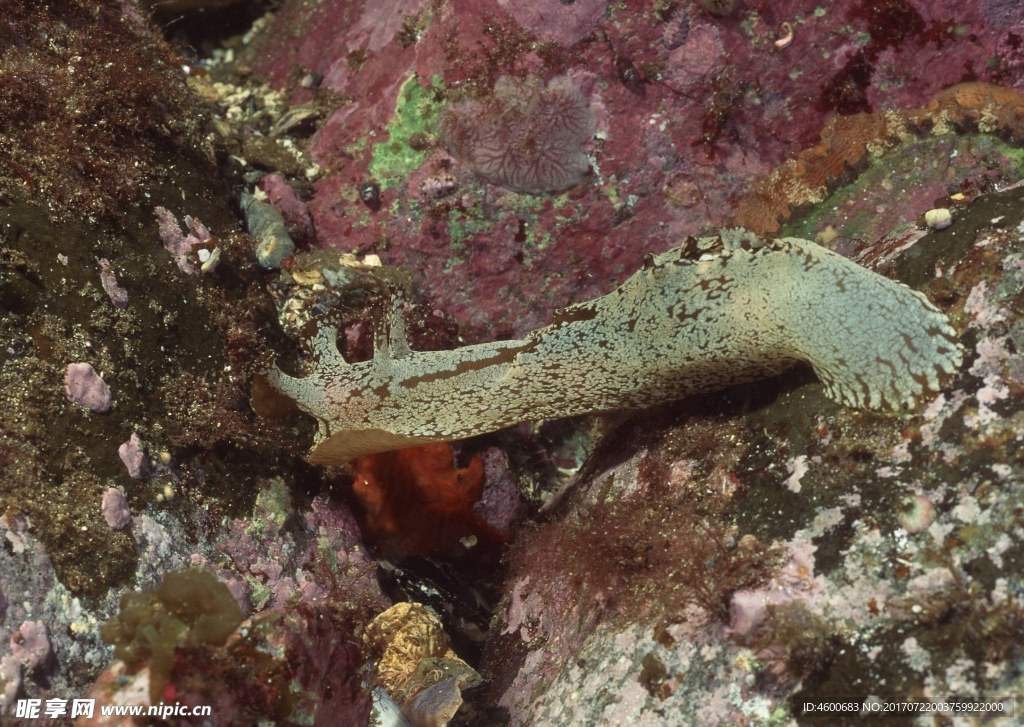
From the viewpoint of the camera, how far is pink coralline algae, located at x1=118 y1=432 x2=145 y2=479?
3516 millimetres

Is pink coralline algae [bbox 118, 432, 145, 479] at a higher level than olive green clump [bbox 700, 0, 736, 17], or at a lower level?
lower

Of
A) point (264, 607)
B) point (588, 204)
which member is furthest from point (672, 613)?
point (588, 204)

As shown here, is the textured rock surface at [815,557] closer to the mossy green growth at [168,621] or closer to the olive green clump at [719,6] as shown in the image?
the mossy green growth at [168,621]

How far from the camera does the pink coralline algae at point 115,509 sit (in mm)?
3336

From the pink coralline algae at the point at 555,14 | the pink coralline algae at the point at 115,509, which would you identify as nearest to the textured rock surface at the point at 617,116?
the pink coralline algae at the point at 555,14

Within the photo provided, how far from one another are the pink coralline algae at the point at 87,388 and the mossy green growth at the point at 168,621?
1139 millimetres

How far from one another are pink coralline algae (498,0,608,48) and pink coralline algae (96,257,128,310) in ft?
9.69

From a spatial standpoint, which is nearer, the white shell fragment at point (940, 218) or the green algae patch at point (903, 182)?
the white shell fragment at point (940, 218)

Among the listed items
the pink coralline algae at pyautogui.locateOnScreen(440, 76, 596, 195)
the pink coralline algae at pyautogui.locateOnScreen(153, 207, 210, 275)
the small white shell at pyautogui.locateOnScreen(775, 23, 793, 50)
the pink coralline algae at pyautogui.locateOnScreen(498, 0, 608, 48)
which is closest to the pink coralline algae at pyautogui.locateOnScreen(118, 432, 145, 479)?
the pink coralline algae at pyautogui.locateOnScreen(153, 207, 210, 275)

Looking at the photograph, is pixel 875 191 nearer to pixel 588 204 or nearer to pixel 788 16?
pixel 788 16

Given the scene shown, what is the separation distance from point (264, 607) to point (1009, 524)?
12.1 feet

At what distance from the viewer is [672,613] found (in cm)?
325

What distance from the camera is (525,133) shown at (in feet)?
14.8

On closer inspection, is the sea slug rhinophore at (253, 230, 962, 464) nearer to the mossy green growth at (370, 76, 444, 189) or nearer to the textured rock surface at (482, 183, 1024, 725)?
the textured rock surface at (482, 183, 1024, 725)
